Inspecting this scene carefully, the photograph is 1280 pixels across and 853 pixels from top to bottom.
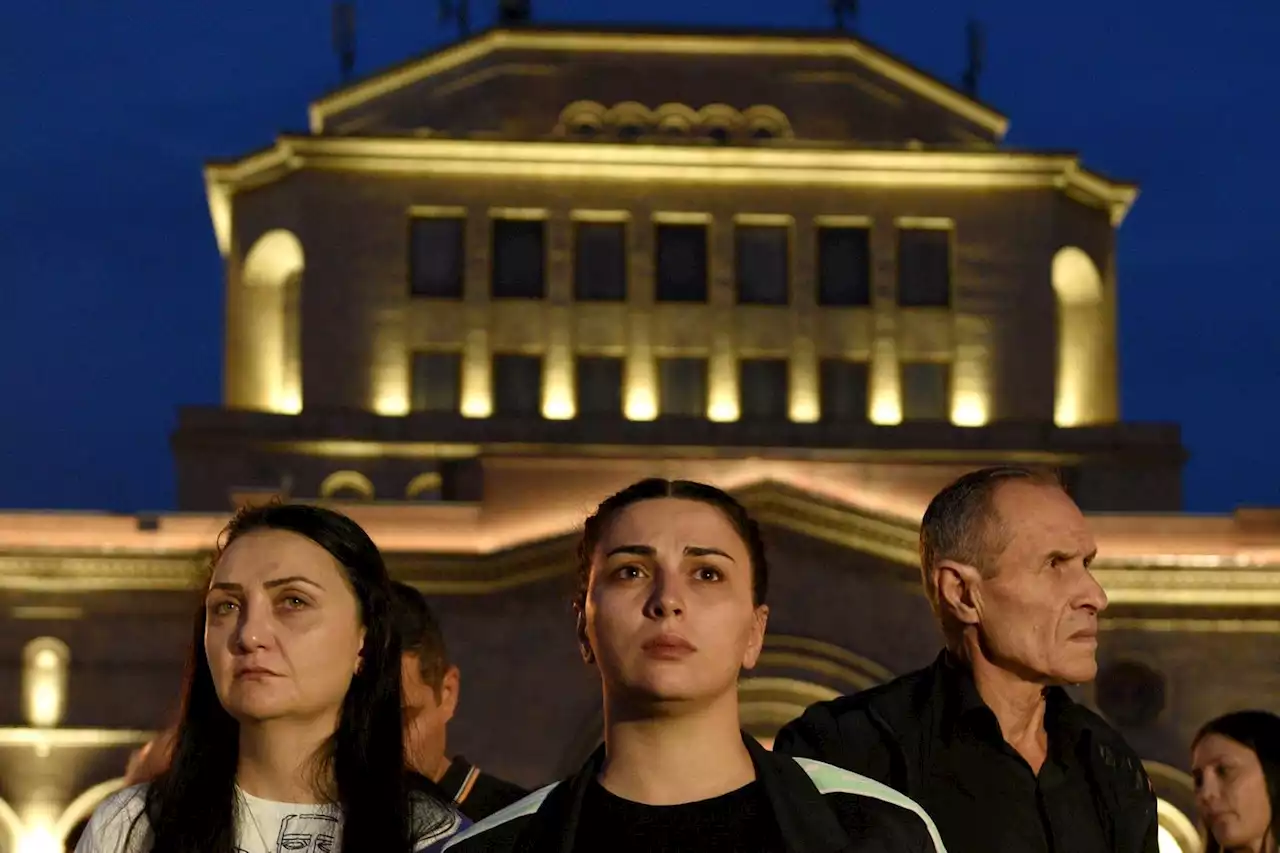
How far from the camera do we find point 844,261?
43.7 metres

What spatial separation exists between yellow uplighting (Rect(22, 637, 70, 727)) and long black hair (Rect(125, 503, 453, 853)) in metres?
28.7

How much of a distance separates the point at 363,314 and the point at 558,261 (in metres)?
3.76

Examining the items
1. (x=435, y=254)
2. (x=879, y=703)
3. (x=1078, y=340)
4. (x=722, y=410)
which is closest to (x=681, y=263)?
(x=722, y=410)

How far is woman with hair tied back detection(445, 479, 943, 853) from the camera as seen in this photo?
471cm

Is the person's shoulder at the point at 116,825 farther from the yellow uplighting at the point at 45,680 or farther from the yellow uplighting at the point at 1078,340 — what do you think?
the yellow uplighting at the point at 1078,340

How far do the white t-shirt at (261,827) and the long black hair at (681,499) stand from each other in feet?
2.64

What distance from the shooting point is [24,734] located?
1314 inches

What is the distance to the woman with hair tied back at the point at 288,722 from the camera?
5414 millimetres

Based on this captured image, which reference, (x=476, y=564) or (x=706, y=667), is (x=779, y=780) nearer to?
(x=706, y=667)

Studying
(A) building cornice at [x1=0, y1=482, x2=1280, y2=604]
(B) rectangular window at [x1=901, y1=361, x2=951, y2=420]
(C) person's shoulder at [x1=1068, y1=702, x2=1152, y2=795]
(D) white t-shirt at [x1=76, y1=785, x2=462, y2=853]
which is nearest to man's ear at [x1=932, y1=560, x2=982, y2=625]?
(C) person's shoulder at [x1=1068, y1=702, x2=1152, y2=795]

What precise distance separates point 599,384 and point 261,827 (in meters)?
37.0

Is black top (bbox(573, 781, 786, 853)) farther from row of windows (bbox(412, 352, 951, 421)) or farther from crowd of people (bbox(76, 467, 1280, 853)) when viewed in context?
row of windows (bbox(412, 352, 951, 421))

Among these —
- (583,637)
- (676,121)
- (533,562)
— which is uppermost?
(676,121)

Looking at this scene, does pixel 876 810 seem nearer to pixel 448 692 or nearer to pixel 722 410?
pixel 448 692
